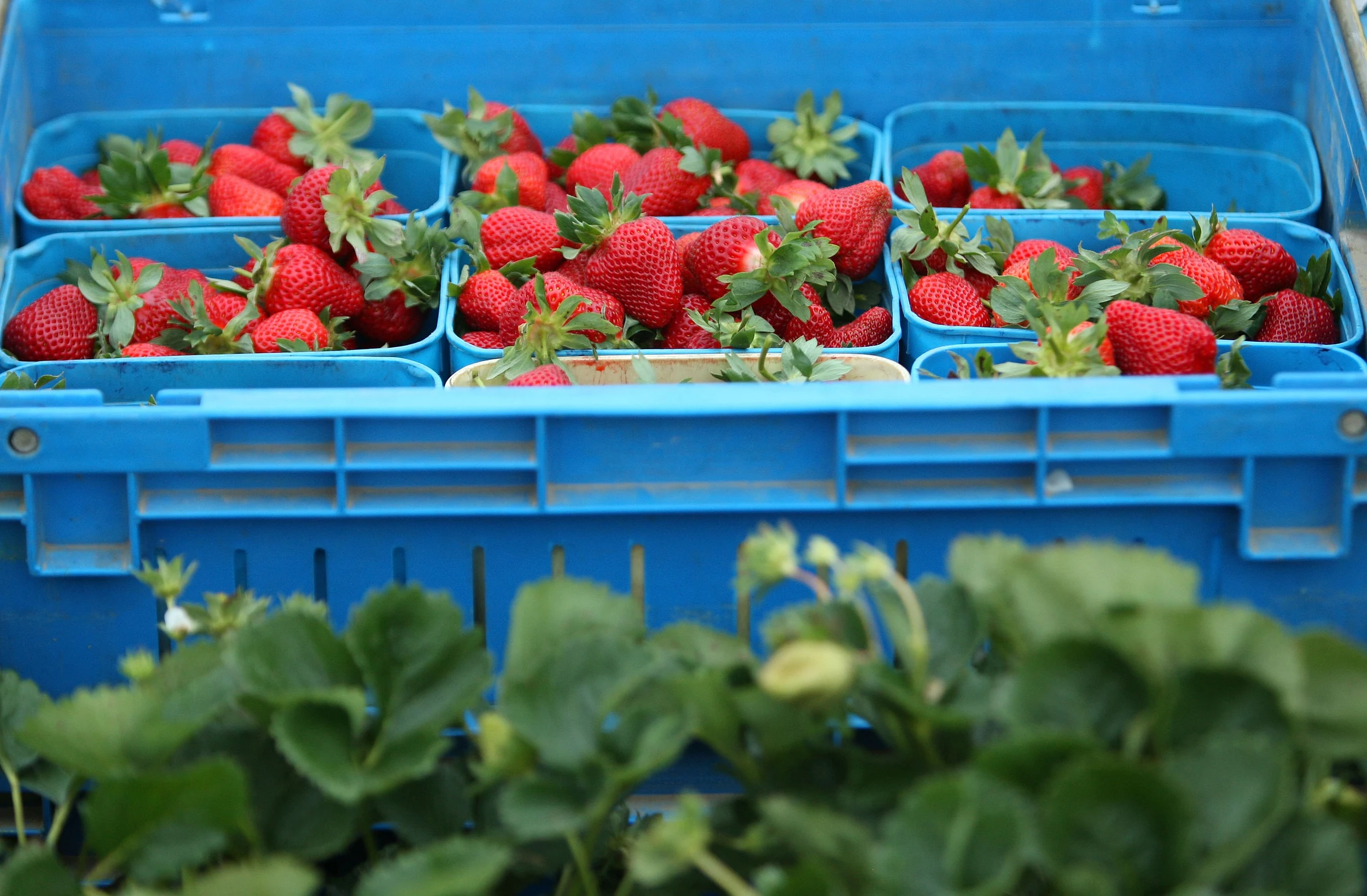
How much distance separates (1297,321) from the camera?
1.47m

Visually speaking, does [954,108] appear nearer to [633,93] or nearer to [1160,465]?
[633,93]

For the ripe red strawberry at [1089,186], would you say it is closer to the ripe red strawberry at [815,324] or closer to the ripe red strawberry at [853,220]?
the ripe red strawberry at [853,220]

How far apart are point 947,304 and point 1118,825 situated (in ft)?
2.99

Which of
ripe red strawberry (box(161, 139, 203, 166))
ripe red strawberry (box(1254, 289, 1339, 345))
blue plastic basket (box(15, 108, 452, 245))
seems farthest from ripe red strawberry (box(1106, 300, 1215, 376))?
ripe red strawberry (box(161, 139, 203, 166))

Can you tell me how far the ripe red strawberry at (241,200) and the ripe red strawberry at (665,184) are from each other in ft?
1.45

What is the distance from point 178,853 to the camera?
2.32 ft

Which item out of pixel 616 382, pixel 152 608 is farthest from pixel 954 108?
pixel 152 608

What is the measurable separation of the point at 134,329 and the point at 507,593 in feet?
2.41

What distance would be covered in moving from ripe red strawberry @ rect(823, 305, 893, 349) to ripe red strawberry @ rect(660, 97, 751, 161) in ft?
1.45

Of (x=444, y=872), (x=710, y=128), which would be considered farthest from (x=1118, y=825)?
(x=710, y=128)

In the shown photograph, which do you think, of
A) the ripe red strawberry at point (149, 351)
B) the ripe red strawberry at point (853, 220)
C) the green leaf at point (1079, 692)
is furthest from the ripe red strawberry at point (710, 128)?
the green leaf at point (1079, 692)

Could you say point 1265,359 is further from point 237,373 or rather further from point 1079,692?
point 237,373

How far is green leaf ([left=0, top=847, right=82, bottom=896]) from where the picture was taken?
2.31 feet

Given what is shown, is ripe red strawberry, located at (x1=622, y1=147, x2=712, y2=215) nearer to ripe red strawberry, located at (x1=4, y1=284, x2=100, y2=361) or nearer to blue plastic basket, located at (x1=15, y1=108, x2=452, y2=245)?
blue plastic basket, located at (x1=15, y1=108, x2=452, y2=245)
